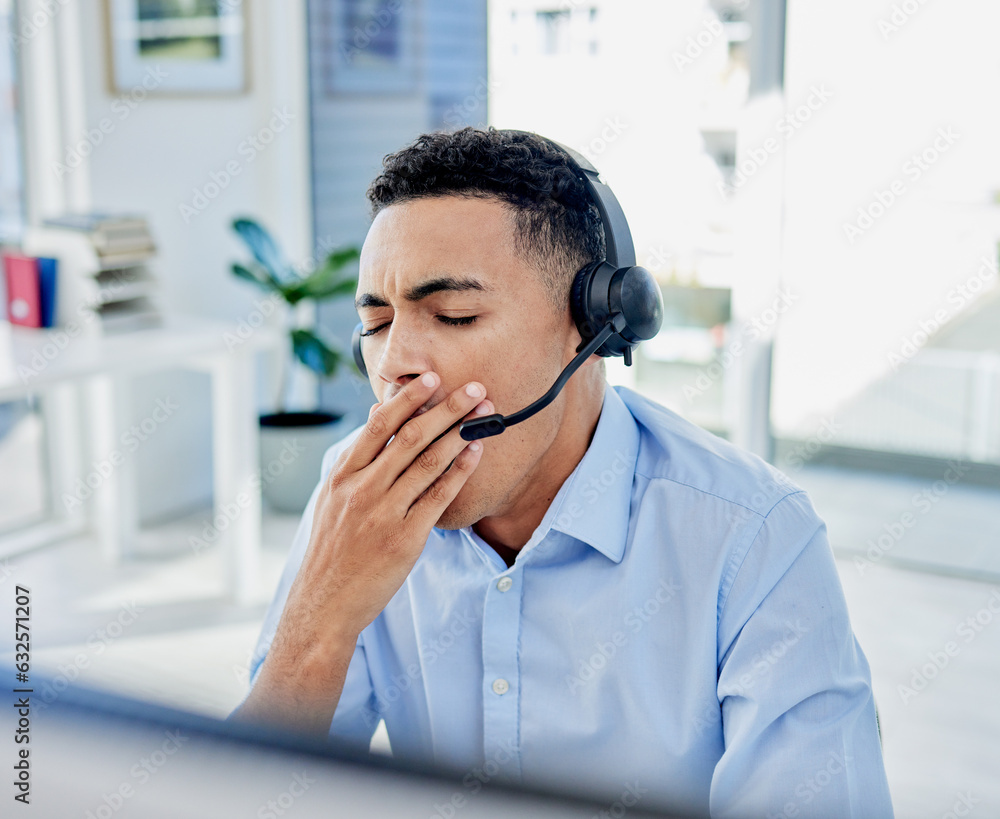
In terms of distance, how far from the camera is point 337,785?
1.13 ft

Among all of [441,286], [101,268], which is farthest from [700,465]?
[101,268]

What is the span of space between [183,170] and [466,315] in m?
2.80

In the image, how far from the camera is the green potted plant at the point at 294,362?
3.26 m

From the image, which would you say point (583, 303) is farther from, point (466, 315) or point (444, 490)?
point (444, 490)

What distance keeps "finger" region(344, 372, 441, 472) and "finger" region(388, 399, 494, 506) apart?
0.04m

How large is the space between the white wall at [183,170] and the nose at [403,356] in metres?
2.58

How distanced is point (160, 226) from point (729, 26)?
201 cm

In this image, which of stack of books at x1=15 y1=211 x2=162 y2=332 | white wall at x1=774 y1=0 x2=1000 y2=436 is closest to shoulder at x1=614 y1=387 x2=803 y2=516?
stack of books at x1=15 y1=211 x2=162 y2=332

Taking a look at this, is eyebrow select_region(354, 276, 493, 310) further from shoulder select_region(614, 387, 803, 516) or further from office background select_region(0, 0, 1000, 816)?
office background select_region(0, 0, 1000, 816)

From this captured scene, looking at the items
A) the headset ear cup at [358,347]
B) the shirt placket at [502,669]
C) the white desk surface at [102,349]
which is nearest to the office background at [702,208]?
the white desk surface at [102,349]

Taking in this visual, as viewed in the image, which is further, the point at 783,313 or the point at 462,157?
the point at 783,313

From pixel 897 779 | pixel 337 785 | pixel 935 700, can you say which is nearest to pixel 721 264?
pixel 935 700

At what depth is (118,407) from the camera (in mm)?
3205

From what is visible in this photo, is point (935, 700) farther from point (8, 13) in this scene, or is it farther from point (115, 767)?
point (8, 13)
